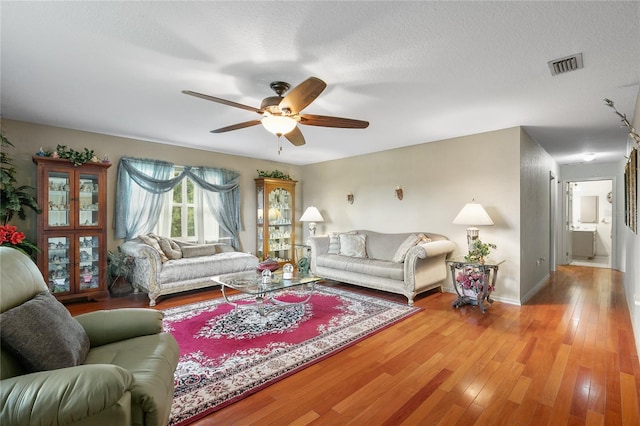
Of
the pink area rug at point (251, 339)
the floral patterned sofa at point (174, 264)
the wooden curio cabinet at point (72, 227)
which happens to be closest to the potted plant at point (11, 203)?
the wooden curio cabinet at point (72, 227)

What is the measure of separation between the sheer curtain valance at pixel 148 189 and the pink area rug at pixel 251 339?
1.80m

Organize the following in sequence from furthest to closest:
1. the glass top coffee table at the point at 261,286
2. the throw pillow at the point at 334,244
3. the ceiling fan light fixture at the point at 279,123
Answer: the throw pillow at the point at 334,244 → the glass top coffee table at the point at 261,286 → the ceiling fan light fixture at the point at 279,123

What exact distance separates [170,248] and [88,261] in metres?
1.02

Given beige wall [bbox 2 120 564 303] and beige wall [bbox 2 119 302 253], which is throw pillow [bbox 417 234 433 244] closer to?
beige wall [bbox 2 120 564 303]

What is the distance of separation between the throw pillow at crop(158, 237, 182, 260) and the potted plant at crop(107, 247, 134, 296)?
44 centimetres

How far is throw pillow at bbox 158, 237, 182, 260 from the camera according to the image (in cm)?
467

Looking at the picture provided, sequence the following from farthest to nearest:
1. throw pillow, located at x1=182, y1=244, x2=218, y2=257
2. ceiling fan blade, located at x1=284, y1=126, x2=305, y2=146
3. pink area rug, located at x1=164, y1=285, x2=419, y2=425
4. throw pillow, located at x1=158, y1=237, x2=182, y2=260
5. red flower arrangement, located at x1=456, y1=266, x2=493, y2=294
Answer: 1. throw pillow, located at x1=182, y1=244, x2=218, y2=257
2. throw pillow, located at x1=158, y1=237, x2=182, y2=260
3. red flower arrangement, located at x1=456, y1=266, x2=493, y2=294
4. ceiling fan blade, located at x1=284, y1=126, x2=305, y2=146
5. pink area rug, located at x1=164, y1=285, x2=419, y2=425

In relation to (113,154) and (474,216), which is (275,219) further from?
(474,216)

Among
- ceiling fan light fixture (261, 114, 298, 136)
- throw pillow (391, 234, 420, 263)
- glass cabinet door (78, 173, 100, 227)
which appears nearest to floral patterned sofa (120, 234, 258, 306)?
glass cabinet door (78, 173, 100, 227)

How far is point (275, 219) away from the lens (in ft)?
21.4

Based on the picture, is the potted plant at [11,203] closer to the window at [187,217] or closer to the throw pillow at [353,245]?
the window at [187,217]

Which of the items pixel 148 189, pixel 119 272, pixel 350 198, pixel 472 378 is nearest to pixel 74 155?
pixel 148 189

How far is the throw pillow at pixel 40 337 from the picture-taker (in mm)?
1287

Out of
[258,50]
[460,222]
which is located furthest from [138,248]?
[460,222]
